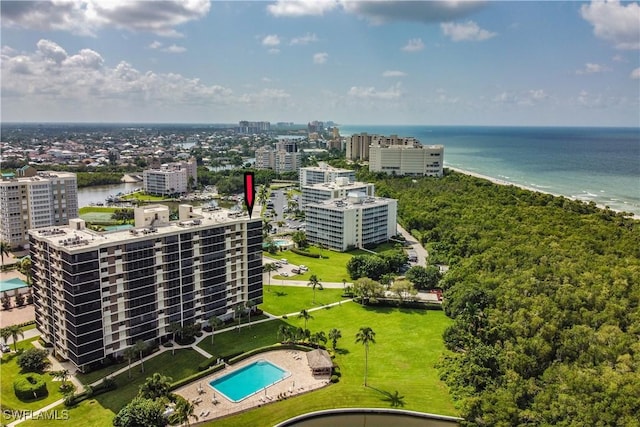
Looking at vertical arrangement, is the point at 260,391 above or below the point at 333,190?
below

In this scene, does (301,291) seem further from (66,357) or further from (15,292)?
(15,292)

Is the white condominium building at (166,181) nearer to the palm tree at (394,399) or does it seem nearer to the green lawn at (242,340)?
the green lawn at (242,340)

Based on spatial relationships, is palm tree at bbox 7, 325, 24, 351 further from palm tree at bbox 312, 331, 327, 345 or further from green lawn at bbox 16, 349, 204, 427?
palm tree at bbox 312, 331, 327, 345

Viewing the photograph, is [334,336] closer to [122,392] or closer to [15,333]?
[122,392]

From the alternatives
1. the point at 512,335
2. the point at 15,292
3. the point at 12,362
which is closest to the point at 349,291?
the point at 512,335

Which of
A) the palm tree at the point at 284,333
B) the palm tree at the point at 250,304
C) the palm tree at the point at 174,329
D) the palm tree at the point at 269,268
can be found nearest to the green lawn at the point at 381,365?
the palm tree at the point at 250,304

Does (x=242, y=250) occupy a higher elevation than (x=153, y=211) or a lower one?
lower

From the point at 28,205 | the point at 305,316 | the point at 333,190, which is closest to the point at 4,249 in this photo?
the point at 28,205
